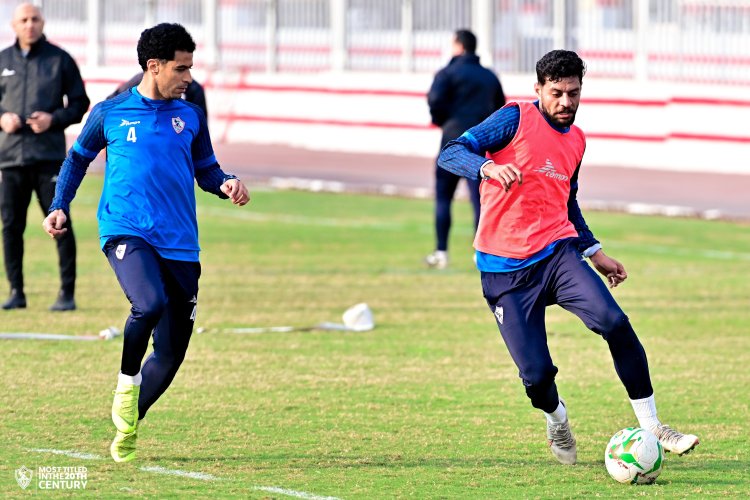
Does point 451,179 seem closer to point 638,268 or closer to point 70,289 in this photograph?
point 638,268

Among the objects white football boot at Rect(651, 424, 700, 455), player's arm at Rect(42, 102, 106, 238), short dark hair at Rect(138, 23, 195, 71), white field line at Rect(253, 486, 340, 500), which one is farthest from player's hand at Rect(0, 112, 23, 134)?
white football boot at Rect(651, 424, 700, 455)

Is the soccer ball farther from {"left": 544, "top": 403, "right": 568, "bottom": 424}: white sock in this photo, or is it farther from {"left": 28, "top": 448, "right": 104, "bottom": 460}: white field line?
{"left": 28, "top": 448, "right": 104, "bottom": 460}: white field line

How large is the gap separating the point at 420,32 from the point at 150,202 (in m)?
22.6

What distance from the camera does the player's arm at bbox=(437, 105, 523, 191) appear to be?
7430mm

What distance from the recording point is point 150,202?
8141 millimetres

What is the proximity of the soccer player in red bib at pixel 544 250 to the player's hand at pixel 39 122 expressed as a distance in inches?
222

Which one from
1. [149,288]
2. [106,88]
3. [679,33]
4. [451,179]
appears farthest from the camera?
[106,88]

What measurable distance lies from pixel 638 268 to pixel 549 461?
28.2 feet

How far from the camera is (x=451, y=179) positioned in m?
16.7

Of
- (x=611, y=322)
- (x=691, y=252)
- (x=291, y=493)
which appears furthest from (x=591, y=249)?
(x=691, y=252)

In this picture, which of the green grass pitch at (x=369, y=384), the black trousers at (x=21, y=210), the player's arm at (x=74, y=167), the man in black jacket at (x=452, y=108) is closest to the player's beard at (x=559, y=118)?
the green grass pitch at (x=369, y=384)

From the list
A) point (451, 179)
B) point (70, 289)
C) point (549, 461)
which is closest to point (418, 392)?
point (549, 461)

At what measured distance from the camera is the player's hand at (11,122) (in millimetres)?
13055

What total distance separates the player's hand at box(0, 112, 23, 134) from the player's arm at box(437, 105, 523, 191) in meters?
6.02
